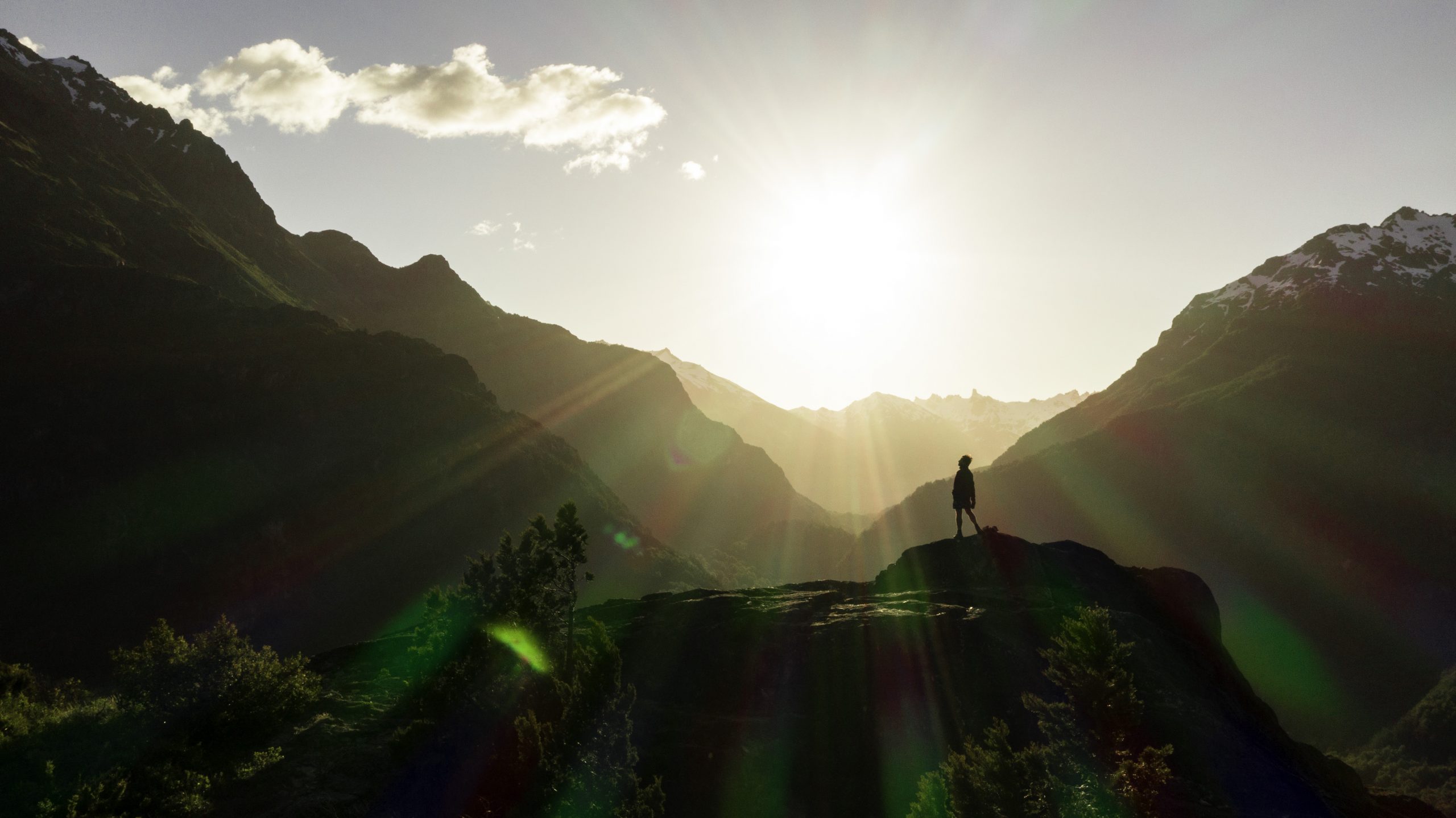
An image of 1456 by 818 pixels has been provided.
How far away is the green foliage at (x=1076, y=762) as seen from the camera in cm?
1759

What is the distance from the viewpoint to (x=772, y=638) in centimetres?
3028

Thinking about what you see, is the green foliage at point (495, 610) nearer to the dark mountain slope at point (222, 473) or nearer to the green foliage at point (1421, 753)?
the dark mountain slope at point (222, 473)

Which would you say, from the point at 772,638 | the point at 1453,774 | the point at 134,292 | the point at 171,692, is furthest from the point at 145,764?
the point at 1453,774

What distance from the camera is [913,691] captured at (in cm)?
2692

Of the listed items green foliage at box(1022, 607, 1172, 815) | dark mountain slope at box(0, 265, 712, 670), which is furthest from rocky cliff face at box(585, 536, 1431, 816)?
dark mountain slope at box(0, 265, 712, 670)

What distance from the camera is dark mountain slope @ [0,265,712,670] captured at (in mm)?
108250

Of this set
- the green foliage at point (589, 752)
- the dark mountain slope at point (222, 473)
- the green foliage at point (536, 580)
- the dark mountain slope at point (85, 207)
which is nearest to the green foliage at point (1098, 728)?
the green foliage at point (589, 752)

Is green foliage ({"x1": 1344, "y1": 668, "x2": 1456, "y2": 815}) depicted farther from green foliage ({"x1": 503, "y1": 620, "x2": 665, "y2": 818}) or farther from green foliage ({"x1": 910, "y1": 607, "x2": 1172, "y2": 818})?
green foliage ({"x1": 503, "y1": 620, "x2": 665, "y2": 818})

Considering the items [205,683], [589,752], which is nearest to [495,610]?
[205,683]

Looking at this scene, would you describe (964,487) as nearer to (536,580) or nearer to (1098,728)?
(1098,728)

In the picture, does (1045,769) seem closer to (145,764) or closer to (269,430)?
(145,764)

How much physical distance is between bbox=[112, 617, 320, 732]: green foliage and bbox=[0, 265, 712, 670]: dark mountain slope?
10896 centimetres

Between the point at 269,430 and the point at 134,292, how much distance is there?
4286cm

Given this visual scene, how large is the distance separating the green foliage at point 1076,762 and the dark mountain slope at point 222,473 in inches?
4826
